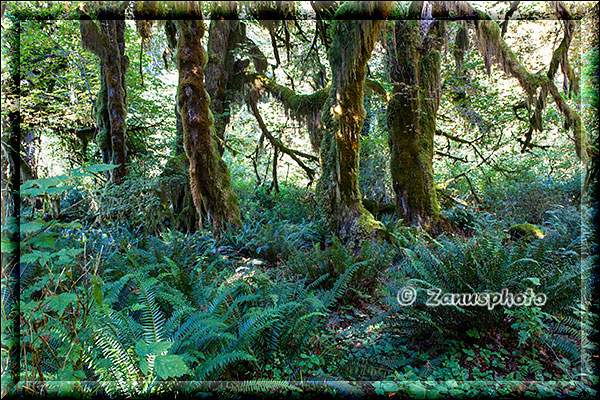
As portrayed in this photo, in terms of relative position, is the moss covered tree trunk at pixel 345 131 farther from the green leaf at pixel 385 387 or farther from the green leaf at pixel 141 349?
the green leaf at pixel 141 349

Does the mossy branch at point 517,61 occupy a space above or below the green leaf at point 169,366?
above

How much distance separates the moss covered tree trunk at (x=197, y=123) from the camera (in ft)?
16.4

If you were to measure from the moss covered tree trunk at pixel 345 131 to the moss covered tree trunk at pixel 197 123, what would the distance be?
1.75 m

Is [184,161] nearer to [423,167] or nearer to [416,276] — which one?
[423,167]

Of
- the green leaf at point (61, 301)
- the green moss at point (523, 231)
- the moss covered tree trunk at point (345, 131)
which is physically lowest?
the green leaf at point (61, 301)

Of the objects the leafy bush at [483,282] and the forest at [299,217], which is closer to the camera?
the forest at [299,217]

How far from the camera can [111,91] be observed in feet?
20.7

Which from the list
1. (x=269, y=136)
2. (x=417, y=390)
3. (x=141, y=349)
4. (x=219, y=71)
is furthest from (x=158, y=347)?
(x=219, y=71)

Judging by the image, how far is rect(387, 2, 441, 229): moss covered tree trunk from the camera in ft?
19.0

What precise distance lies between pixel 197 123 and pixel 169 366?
4.20m

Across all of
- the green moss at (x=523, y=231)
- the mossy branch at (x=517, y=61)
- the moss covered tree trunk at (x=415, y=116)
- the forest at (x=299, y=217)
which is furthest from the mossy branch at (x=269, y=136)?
the green moss at (x=523, y=231)

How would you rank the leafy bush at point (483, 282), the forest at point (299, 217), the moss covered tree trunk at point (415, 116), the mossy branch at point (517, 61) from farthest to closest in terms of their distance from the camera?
the moss covered tree trunk at point (415, 116), the mossy branch at point (517, 61), the leafy bush at point (483, 282), the forest at point (299, 217)

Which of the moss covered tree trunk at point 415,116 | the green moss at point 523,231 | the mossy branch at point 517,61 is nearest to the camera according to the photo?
the mossy branch at point 517,61

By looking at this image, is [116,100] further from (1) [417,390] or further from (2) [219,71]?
(1) [417,390]
